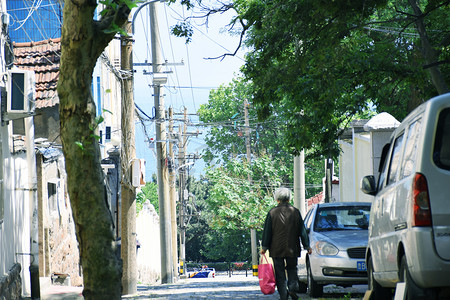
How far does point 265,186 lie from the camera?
52500 millimetres

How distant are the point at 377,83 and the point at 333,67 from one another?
1.24 metres

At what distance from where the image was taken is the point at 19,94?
12242mm

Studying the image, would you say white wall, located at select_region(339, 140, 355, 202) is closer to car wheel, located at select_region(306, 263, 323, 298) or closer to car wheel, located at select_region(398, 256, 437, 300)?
car wheel, located at select_region(306, 263, 323, 298)

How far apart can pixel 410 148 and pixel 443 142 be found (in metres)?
0.63

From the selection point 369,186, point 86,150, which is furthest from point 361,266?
point 86,150

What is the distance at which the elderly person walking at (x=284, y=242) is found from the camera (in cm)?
1152

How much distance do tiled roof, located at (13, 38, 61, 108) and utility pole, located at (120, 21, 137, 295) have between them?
2.11 meters

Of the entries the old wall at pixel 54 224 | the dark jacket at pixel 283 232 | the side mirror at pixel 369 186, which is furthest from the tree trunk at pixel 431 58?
the old wall at pixel 54 224

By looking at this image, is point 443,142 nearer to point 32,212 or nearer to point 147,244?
point 32,212

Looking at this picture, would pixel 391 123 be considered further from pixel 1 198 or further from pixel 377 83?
pixel 1 198

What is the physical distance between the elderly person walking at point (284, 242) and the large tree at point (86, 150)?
5.43 m

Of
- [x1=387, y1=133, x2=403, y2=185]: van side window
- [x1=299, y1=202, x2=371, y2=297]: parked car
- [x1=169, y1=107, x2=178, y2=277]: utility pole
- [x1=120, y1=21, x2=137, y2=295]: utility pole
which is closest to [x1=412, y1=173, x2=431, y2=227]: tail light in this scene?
[x1=387, y1=133, x2=403, y2=185]: van side window

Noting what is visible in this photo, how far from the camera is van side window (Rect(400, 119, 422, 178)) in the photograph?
6555 millimetres

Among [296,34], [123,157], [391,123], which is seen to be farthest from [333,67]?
[123,157]
